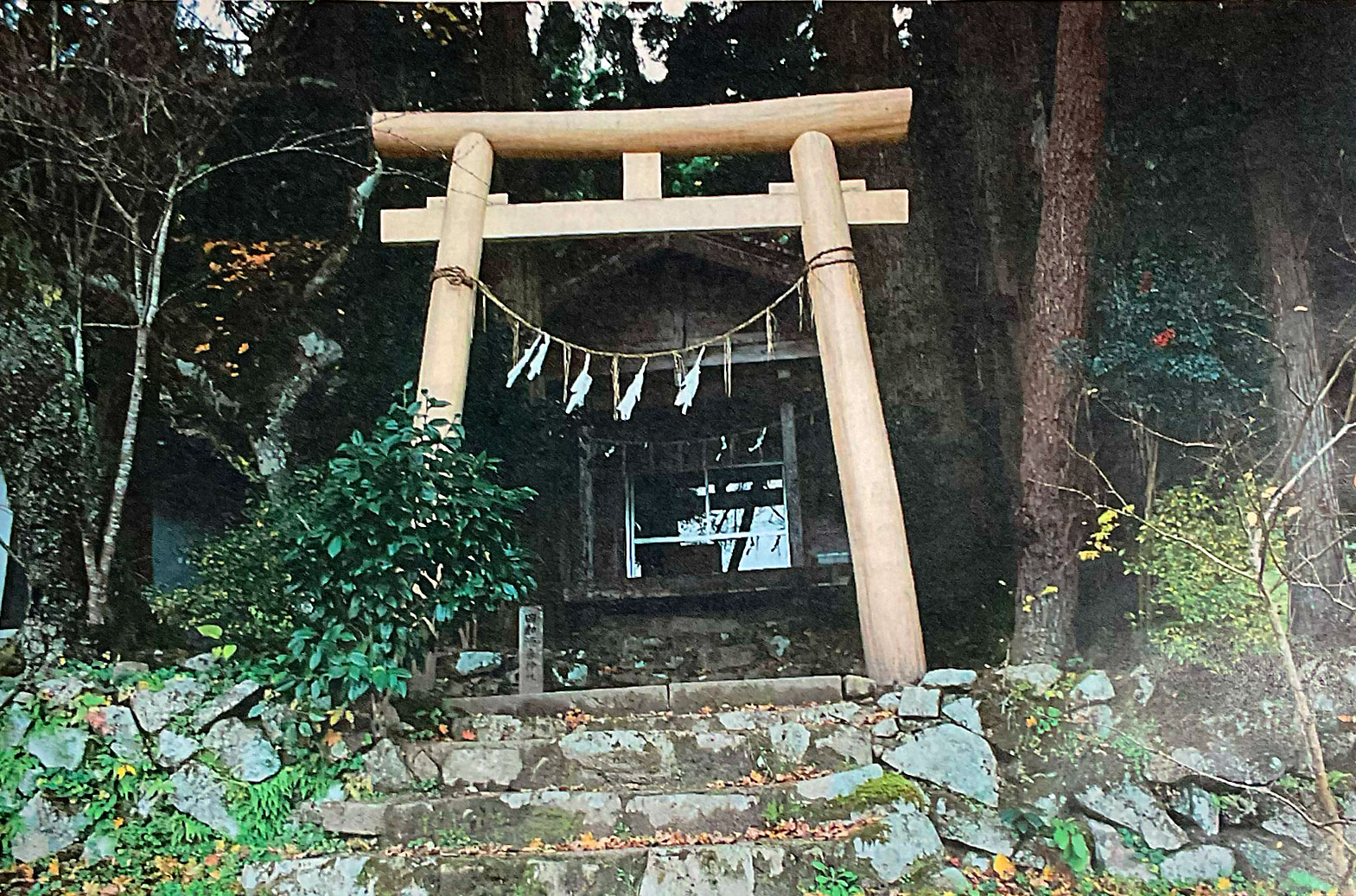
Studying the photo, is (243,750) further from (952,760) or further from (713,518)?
(713,518)

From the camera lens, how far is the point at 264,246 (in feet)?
8.75

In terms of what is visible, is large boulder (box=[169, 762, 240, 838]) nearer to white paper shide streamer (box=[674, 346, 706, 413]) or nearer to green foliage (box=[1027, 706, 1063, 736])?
white paper shide streamer (box=[674, 346, 706, 413])

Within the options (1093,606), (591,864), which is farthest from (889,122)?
(591,864)

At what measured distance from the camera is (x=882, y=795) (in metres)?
2.31

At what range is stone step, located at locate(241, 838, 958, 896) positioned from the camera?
2121 mm

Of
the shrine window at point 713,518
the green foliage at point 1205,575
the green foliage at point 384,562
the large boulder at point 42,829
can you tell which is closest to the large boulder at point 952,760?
the green foliage at point 1205,575

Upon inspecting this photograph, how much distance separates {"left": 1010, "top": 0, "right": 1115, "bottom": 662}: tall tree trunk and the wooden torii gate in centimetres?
40

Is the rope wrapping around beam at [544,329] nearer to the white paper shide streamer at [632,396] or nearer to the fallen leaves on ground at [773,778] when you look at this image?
the white paper shide streamer at [632,396]

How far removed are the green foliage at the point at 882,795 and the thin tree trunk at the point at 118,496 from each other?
1.90 meters

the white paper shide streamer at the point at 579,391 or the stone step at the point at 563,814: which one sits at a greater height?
the white paper shide streamer at the point at 579,391

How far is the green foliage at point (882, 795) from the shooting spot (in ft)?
7.53

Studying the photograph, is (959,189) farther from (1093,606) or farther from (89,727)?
(89,727)

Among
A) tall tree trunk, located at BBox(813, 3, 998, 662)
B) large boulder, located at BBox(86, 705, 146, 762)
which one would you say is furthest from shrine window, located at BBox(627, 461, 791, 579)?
large boulder, located at BBox(86, 705, 146, 762)

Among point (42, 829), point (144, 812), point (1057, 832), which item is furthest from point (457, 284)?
point (1057, 832)
